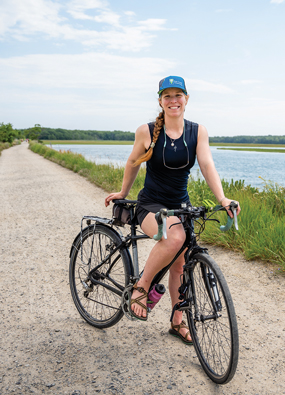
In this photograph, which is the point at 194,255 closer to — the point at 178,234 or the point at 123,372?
the point at 178,234

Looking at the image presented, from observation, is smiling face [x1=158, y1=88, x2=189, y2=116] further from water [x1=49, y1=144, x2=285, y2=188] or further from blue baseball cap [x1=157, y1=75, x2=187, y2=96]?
water [x1=49, y1=144, x2=285, y2=188]

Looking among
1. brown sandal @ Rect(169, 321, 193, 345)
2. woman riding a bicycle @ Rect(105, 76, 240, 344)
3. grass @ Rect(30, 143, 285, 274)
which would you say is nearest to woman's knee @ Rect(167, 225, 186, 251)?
woman riding a bicycle @ Rect(105, 76, 240, 344)

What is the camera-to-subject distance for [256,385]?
2.44 metres

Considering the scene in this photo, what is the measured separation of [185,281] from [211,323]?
37cm

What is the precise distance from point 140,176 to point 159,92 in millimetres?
8477

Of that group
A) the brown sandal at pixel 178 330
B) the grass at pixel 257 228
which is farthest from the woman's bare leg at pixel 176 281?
the grass at pixel 257 228

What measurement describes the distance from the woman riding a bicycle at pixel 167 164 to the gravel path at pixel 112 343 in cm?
46

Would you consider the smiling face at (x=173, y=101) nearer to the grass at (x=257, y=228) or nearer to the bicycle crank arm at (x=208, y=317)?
the bicycle crank arm at (x=208, y=317)

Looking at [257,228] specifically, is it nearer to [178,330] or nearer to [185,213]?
[178,330]

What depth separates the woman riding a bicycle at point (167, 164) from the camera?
2.48 meters

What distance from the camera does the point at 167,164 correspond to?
2.57 metres

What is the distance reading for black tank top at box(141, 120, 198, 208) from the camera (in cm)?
254

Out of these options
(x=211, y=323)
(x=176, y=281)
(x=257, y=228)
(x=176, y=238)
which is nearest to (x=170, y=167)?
(x=176, y=238)

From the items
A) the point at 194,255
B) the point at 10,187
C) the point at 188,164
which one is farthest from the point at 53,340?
the point at 10,187
